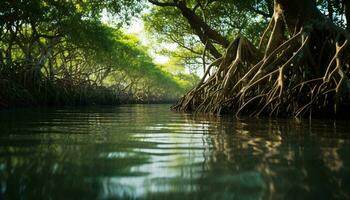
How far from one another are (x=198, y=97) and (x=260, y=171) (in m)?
6.65

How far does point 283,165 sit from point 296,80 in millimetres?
4222

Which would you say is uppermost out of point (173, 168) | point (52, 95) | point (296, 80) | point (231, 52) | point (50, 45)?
point (50, 45)

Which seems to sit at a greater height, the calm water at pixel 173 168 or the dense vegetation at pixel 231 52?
the dense vegetation at pixel 231 52

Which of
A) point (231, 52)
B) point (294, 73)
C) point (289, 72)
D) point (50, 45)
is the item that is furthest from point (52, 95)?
point (294, 73)

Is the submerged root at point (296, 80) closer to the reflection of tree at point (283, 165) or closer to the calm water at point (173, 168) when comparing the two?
the reflection of tree at point (283, 165)

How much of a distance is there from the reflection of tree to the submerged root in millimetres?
2505

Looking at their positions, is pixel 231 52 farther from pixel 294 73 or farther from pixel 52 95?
→ pixel 52 95

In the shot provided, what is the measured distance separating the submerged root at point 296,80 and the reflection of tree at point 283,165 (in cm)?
251

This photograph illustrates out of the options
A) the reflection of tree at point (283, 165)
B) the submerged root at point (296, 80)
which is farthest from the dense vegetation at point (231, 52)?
the reflection of tree at point (283, 165)

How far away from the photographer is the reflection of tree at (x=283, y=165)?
57.9 inches

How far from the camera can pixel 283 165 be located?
6.47 feet

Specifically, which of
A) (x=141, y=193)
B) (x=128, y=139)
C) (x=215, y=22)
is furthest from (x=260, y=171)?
(x=215, y=22)

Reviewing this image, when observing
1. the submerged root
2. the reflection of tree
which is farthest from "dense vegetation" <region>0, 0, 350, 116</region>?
the reflection of tree

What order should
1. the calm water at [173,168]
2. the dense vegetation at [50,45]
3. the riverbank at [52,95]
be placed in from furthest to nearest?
the dense vegetation at [50,45], the riverbank at [52,95], the calm water at [173,168]
